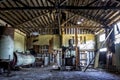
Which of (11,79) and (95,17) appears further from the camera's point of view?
(95,17)

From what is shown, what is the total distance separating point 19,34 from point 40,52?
3.65m

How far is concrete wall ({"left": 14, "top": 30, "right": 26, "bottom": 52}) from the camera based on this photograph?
1686cm

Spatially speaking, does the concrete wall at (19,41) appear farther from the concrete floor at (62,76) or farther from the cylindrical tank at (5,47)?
the cylindrical tank at (5,47)

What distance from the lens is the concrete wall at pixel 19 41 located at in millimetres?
16859

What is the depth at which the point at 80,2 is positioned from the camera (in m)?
13.0

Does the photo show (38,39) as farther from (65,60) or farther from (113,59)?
(113,59)

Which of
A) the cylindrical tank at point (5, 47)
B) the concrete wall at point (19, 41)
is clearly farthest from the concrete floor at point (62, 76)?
the concrete wall at point (19, 41)

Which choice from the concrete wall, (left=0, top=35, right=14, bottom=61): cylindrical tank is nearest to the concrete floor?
(left=0, top=35, right=14, bottom=61): cylindrical tank

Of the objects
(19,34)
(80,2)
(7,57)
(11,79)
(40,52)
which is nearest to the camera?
(11,79)

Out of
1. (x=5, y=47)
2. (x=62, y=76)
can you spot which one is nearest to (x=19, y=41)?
(x=5, y=47)

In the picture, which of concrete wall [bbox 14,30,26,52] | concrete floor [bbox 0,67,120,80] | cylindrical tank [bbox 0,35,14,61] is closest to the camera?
concrete floor [bbox 0,67,120,80]

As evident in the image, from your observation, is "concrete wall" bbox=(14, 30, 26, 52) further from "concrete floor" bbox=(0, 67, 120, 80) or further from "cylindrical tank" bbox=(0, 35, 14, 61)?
"cylindrical tank" bbox=(0, 35, 14, 61)

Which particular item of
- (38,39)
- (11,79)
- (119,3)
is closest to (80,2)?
(119,3)

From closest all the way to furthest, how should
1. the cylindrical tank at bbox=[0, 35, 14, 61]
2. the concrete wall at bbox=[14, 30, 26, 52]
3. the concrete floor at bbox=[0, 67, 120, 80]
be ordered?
the concrete floor at bbox=[0, 67, 120, 80]
the cylindrical tank at bbox=[0, 35, 14, 61]
the concrete wall at bbox=[14, 30, 26, 52]
